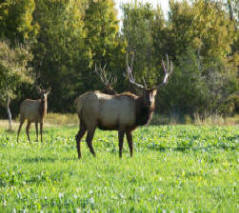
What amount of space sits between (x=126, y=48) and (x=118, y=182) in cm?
2848

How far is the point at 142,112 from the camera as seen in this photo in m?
10.5

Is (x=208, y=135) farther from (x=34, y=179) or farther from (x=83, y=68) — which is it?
(x=83, y=68)

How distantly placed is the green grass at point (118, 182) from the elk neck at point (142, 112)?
2.97ft

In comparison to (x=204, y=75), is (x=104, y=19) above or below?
above

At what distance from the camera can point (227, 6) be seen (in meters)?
44.5

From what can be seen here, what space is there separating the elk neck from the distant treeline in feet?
69.0

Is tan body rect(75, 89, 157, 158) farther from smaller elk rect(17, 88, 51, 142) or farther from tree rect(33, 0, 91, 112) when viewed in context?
tree rect(33, 0, 91, 112)

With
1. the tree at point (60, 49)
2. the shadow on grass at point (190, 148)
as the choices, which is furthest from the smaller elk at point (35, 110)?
the tree at point (60, 49)

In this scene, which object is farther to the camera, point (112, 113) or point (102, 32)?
point (102, 32)

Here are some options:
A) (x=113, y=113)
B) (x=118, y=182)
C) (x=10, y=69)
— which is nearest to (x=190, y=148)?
(x=113, y=113)

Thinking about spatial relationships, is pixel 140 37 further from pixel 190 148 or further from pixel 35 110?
pixel 190 148

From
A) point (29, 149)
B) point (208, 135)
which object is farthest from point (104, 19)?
point (29, 149)

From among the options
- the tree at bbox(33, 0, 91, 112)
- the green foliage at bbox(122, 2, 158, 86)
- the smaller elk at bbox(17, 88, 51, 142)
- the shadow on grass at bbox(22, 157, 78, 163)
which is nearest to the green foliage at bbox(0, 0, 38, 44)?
the tree at bbox(33, 0, 91, 112)

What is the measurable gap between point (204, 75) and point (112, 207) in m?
27.4
